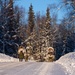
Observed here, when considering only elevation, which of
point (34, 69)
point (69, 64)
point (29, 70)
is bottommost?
point (69, 64)

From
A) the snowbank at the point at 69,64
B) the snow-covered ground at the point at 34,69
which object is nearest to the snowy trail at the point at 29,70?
the snow-covered ground at the point at 34,69

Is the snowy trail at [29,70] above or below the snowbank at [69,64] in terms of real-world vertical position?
above

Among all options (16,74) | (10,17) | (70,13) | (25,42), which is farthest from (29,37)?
(16,74)

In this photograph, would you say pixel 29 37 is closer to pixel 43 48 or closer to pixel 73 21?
pixel 43 48

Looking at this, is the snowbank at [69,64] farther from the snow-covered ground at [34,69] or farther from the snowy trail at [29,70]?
the snowy trail at [29,70]

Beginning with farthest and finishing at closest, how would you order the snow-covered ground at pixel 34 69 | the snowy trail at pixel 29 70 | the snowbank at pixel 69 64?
the snowbank at pixel 69 64, the snow-covered ground at pixel 34 69, the snowy trail at pixel 29 70

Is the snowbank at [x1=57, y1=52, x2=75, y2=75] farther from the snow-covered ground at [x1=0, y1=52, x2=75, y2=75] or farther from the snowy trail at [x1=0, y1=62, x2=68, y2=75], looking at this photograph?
the snowy trail at [x1=0, y1=62, x2=68, y2=75]

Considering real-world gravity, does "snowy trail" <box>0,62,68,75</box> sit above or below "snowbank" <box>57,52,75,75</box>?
above

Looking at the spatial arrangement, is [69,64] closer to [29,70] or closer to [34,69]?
[34,69]

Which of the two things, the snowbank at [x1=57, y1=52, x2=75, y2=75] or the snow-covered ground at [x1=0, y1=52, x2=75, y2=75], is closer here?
the snow-covered ground at [x1=0, y1=52, x2=75, y2=75]

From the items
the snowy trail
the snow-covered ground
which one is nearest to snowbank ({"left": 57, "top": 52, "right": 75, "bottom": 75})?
the snow-covered ground

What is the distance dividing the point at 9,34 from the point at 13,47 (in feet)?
9.46

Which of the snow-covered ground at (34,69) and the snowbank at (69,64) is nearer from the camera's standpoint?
the snow-covered ground at (34,69)

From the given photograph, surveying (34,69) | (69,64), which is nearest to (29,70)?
(34,69)
